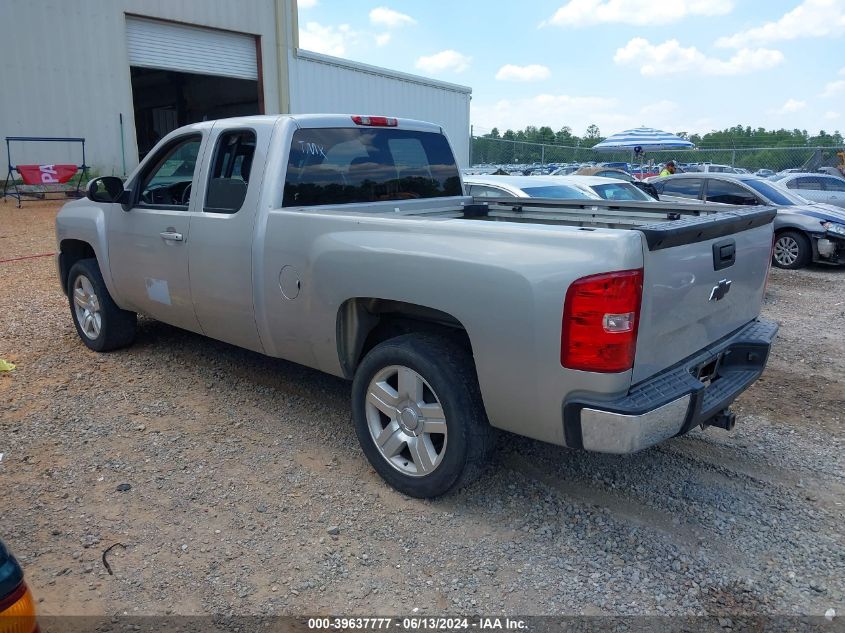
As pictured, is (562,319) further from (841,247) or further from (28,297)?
(841,247)

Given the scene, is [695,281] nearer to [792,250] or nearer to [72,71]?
[792,250]

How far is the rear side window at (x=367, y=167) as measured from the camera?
167 inches

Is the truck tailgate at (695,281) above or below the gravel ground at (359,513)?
above

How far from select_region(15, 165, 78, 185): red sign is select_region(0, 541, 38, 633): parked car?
52.2 ft

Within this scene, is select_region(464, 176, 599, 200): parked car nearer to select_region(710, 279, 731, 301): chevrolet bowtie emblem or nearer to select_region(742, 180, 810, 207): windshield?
select_region(742, 180, 810, 207): windshield

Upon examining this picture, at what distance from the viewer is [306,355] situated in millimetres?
4047

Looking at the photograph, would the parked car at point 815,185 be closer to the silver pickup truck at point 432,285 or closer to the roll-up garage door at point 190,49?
the silver pickup truck at point 432,285

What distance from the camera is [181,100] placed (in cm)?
2745

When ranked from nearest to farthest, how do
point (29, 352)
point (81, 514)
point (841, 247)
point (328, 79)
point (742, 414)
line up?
point (81, 514)
point (742, 414)
point (29, 352)
point (841, 247)
point (328, 79)

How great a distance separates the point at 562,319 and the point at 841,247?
966 centimetres

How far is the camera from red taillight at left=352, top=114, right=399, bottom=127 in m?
4.63

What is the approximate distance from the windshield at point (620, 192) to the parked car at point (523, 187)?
357 millimetres

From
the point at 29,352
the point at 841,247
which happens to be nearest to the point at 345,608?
the point at 29,352

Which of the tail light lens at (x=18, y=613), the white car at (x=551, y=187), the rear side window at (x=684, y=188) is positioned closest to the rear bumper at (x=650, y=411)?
the tail light lens at (x=18, y=613)
